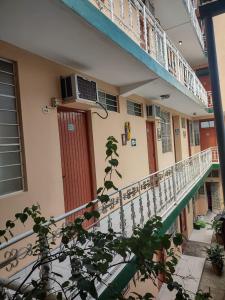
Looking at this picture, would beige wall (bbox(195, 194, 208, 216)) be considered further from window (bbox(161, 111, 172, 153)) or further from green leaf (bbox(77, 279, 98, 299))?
green leaf (bbox(77, 279, 98, 299))

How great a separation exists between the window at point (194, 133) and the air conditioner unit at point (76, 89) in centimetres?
1131

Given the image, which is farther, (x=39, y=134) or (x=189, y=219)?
(x=189, y=219)

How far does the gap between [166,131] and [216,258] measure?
5539 millimetres

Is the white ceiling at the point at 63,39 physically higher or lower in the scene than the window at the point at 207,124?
higher

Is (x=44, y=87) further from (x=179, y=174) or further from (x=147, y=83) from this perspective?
(x=179, y=174)

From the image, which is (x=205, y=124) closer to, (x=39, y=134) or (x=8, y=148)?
(x=39, y=134)

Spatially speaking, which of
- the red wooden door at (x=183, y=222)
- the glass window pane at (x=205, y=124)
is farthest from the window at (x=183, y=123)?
the red wooden door at (x=183, y=222)

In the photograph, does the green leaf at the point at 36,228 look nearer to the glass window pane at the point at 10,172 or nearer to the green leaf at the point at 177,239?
the green leaf at the point at 177,239

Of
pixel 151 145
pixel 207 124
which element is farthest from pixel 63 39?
pixel 207 124

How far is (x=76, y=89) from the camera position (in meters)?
3.95

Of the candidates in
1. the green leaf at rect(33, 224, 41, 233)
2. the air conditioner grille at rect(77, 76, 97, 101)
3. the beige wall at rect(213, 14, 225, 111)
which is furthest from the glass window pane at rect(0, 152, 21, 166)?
the beige wall at rect(213, 14, 225, 111)

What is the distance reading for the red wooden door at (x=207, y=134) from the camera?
1552 centimetres

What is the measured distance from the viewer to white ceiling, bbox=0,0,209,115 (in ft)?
8.14

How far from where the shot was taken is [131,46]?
12.6ft
